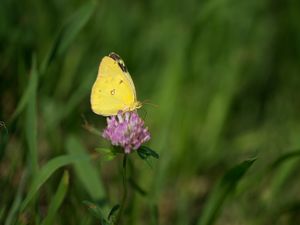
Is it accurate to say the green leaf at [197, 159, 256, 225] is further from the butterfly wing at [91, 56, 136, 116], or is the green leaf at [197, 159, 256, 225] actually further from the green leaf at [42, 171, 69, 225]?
the green leaf at [42, 171, 69, 225]

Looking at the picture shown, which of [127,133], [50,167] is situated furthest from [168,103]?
[127,133]

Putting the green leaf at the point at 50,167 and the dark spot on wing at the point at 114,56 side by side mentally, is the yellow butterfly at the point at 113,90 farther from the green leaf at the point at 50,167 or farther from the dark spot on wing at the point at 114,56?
the green leaf at the point at 50,167

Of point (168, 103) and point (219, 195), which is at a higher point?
point (168, 103)

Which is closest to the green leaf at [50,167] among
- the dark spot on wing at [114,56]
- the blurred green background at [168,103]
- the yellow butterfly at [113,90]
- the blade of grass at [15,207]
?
the blurred green background at [168,103]

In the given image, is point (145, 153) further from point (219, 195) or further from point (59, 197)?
point (219, 195)

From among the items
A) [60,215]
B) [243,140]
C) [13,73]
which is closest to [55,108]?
[13,73]

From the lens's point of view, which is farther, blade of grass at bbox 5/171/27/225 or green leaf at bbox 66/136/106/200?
green leaf at bbox 66/136/106/200

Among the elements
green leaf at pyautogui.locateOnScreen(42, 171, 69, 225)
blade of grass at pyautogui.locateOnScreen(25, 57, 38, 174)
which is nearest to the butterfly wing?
blade of grass at pyautogui.locateOnScreen(25, 57, 38, 174)
